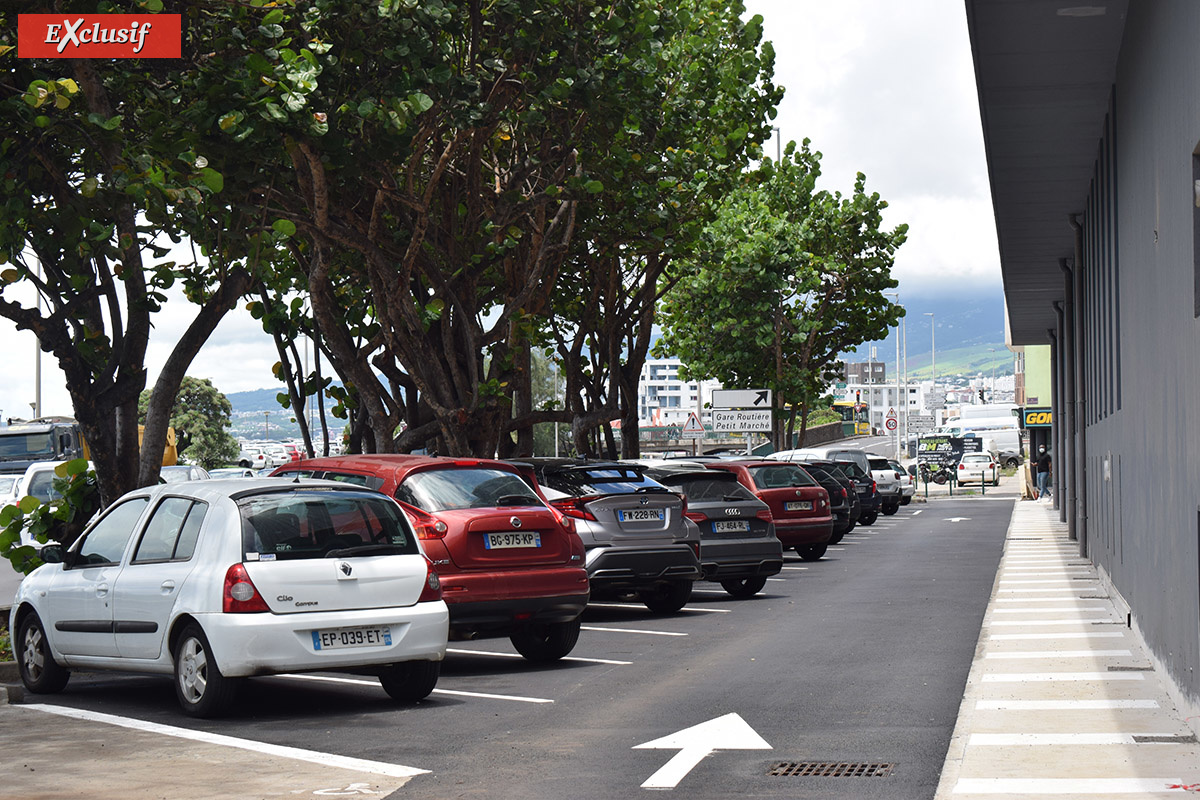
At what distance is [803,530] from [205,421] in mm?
83277

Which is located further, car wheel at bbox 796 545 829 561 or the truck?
the truck

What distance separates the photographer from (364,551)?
32.6ft

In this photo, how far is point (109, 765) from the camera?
26.3ft

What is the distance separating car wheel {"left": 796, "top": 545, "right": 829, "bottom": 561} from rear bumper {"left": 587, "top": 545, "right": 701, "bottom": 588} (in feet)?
33.5

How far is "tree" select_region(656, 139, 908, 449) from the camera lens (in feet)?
142

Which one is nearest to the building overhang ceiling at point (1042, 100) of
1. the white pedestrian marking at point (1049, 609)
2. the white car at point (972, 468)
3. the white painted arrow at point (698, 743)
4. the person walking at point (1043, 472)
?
the white pedestrian marking at point (1049, 609)

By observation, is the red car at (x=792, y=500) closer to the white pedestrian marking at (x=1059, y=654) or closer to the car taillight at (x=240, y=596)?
the white pedestrian marking at (x=1059, y=654)

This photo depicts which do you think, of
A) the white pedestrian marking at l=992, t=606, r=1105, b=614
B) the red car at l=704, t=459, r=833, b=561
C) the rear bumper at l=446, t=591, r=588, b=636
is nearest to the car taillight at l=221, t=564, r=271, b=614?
the rear bumper at l=446, t=591, r=588, b=636

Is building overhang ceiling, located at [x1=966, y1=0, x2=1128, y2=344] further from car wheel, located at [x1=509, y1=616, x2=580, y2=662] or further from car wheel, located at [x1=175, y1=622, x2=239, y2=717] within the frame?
car wheel, located at [x1=175, y1=622, x2=239, y2=717]

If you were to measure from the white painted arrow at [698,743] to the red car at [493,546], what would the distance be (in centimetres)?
282

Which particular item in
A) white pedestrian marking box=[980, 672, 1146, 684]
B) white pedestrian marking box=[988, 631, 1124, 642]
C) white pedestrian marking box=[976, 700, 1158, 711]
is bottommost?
white pedestrian marking box=[988, 631, 1124, 642]

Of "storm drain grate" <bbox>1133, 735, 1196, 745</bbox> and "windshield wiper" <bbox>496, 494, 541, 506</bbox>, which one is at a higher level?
"windshield wiper" <bbox>496, 494, 541, 506</bbox>

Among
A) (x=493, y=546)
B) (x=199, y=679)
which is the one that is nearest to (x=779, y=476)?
(x=493, y=546)

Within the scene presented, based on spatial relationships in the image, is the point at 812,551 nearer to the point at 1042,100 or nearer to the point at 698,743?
the point at 1042,100
